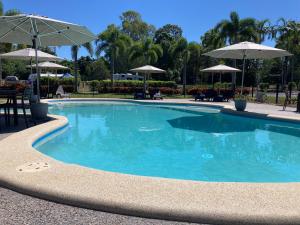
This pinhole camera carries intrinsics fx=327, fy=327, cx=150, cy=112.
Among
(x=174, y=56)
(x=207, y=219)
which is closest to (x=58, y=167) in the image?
(x=207, y=219)

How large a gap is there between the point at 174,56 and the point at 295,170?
26.2 meters

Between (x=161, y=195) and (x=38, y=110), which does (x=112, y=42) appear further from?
(x=161, y=195)

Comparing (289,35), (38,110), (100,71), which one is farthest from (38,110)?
(100,71)

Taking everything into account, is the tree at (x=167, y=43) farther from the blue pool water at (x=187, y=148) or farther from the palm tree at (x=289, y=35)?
the blue pool water at (x=187, y=148)

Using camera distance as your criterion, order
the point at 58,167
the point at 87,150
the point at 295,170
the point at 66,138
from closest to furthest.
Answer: the point at 58,167 < the point at 295,170 < the point at 87,150 < the point at 66,138

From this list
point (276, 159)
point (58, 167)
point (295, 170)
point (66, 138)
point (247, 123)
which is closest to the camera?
point (58, 167)

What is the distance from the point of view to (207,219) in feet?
11.7

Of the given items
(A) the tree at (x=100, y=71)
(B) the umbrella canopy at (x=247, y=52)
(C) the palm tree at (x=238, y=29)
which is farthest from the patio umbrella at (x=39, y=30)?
(A) the tree at (x=100, y=71)

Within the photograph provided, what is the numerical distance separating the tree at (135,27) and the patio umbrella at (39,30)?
172ft

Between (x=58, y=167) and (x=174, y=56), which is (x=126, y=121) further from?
(x=174, y=56)

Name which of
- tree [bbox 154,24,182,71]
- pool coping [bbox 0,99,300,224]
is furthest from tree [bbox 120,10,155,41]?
pool coping [bbox 0,99,300,224]

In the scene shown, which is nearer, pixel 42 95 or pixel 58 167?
pixel 58 167

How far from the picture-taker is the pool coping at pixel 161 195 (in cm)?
361

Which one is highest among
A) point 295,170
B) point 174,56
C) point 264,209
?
point 174,56
